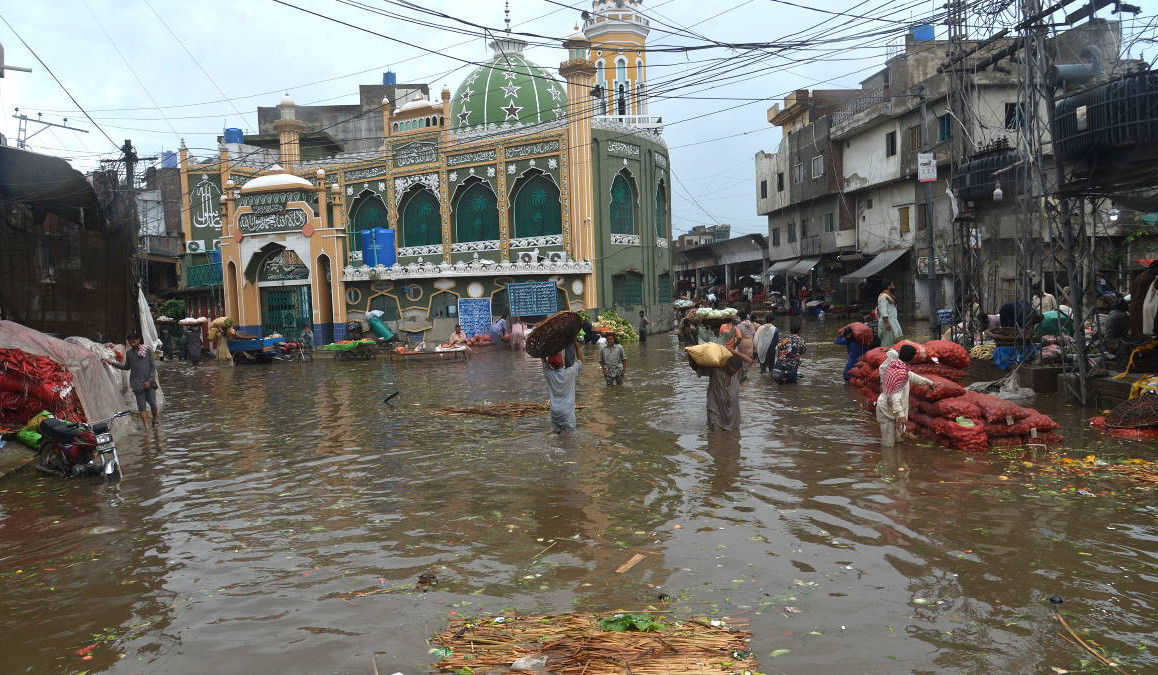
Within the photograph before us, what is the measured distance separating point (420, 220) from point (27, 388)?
24593 millimetres

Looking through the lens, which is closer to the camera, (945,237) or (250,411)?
(250,411)

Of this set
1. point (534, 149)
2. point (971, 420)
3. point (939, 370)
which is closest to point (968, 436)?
point (971, 420)

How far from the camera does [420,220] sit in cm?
3416

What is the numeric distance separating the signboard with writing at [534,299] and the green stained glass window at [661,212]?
6.99m

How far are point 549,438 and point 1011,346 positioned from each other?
8759 mm

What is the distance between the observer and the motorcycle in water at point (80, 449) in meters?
8.88

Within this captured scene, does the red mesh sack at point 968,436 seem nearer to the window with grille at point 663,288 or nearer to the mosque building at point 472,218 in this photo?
the mosque building at point 472,218

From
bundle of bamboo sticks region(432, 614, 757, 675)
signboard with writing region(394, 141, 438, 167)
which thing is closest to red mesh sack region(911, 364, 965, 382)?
bundle of bamboo sticks region(432, 614, 757, 675)

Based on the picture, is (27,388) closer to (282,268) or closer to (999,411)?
(999,411)

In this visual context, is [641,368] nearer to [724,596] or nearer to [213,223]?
[724,596]

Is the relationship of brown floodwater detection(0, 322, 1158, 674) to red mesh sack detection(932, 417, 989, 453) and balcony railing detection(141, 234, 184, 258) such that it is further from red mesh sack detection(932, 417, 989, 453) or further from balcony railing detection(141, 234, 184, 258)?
balcony railing detection(141, 234, 184, 258)

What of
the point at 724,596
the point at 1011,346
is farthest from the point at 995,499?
the point at 1011,346

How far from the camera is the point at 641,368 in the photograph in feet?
63.5

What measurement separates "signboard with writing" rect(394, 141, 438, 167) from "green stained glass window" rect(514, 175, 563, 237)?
4448 millimetres
